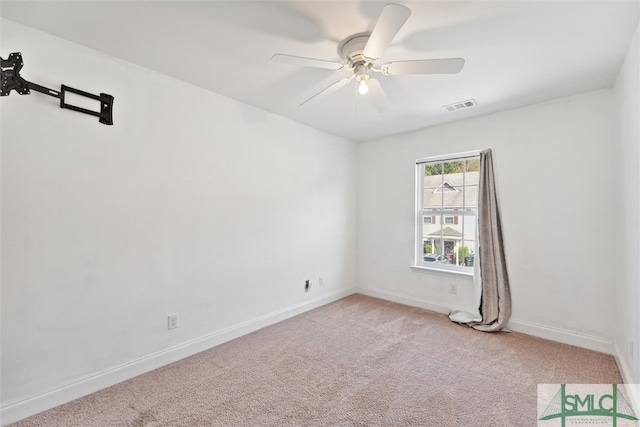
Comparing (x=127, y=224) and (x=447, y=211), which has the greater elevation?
(x=447, y=211)

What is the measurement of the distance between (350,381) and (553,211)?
2.53 m

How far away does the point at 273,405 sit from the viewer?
A: 1.90m

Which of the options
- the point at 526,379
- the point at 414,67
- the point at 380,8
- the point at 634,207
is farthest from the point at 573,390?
the point at 380,8

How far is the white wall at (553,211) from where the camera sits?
263cm

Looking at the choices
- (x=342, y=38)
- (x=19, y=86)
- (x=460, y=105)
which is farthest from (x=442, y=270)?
(x=19, y=86)

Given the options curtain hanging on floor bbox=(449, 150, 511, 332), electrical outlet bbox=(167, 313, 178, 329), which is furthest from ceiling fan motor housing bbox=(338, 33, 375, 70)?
electrical outlet bbox=(167, 313, 178, 329)

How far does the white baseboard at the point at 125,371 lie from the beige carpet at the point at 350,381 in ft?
0.18

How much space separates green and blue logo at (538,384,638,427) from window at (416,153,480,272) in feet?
5.09

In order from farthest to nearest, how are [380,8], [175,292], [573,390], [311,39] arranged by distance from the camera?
[175,292]
[573,390]
[311,39]
[380,8]

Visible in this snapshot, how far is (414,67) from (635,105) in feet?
4.84

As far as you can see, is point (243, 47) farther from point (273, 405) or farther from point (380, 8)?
point (273, 405)

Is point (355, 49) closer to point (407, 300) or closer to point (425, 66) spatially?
point (425, 66)

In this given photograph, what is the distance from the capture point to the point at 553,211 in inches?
113

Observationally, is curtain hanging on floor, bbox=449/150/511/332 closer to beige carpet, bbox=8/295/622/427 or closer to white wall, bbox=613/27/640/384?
beige carpet, bbox=8/295/622/427
